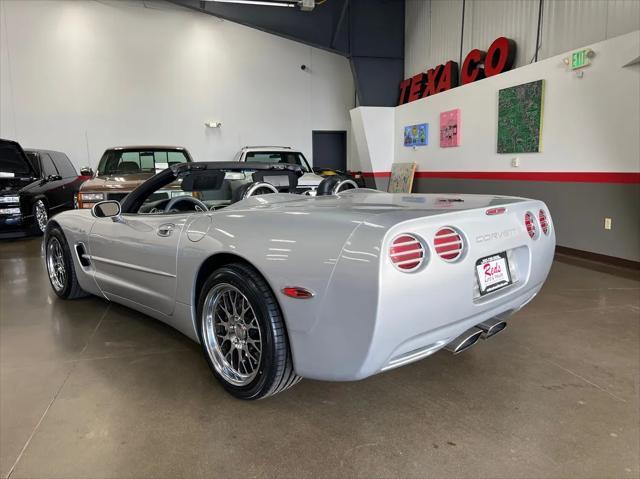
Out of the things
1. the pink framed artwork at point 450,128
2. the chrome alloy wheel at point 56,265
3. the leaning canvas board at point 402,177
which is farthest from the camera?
the leaning canvas board at point 402,177

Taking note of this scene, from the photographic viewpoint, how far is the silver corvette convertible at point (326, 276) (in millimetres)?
1479

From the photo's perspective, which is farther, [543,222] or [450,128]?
[450,128]

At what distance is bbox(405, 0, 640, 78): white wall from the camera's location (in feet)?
18.1

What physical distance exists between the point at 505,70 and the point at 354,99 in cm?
619

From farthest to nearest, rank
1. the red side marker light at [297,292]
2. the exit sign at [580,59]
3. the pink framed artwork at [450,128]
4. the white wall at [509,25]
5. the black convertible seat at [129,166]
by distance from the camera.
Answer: the pink framed artwork at [450,128] < the black convertible seat at [129,166] < the white wall at [509,25] < the exit sign at [580,59] < the red side marker light at [297,292]

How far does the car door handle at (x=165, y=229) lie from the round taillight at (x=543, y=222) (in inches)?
71.5

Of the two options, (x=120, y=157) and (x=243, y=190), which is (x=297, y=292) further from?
(x=120, y=157)

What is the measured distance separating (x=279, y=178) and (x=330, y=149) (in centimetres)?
1056

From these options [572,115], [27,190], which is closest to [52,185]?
[27,190]

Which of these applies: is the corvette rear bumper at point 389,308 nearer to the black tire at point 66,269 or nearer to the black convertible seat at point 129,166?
the black tire at point 66,269

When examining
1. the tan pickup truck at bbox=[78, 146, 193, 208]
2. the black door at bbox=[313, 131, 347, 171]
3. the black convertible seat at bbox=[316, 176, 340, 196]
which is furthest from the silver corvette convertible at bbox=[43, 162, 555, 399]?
the black door at bbox=[313, 131, 347, 171]

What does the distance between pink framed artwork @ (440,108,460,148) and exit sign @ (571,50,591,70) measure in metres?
2.58

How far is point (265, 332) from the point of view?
5.79 feet

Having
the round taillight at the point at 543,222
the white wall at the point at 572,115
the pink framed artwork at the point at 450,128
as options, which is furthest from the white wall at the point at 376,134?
the round taillight at the point at 543,222
